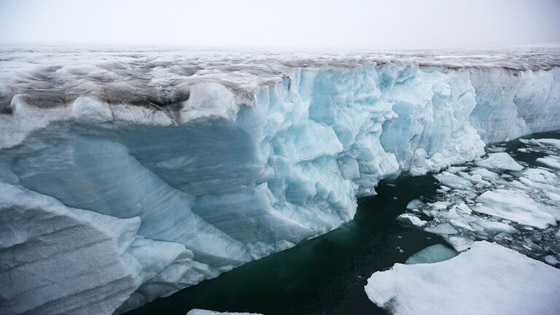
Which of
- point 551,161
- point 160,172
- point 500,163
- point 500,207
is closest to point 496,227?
point 500,207

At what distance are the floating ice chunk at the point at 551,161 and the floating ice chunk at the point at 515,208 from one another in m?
2.94

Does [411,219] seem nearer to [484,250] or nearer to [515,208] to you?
[484,250]

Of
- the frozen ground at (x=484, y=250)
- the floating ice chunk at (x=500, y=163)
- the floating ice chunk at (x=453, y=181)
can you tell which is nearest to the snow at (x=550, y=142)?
the floating ice chunk at (x=500, y=163)

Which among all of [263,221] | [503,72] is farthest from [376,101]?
[503,72]

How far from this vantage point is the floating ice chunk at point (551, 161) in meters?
8.77

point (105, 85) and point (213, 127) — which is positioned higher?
point (105, 85)

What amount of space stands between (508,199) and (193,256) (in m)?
7.00

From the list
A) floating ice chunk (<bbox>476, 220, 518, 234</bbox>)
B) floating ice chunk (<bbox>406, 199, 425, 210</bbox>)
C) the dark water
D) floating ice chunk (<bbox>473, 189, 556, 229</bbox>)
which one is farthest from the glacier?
floating ice chunk (<bbox>473, 189, 556, 229</bbox>)

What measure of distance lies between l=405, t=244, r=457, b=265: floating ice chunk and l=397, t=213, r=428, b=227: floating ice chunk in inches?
29.8

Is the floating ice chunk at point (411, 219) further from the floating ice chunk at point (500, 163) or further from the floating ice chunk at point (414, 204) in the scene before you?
the floating ice chunk at point (500, 163)

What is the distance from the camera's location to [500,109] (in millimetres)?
10250

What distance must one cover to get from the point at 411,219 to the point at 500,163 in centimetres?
486

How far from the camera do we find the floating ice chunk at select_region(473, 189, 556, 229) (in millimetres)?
5914

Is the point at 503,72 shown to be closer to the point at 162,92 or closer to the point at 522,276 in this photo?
the point at 522,276
